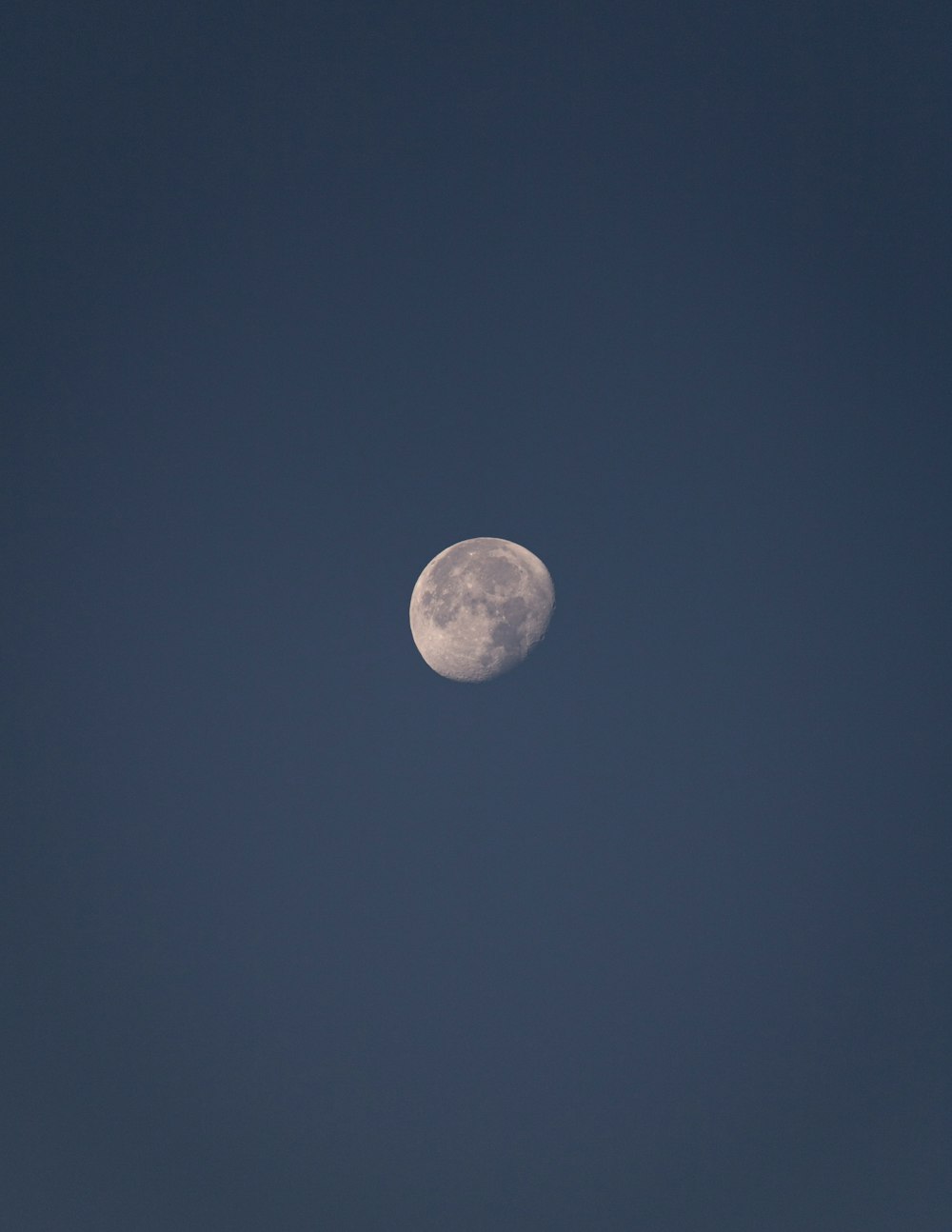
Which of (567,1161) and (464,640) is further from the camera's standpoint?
(567,1161)

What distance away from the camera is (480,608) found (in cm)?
1270

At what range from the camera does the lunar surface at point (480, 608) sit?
500 inches

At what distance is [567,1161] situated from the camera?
1424 centimetres

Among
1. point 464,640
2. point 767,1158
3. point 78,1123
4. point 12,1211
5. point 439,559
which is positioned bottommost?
point 767,1158

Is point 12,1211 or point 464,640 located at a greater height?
point 464,640

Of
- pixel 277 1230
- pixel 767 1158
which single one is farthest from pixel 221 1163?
pixel 767 1158

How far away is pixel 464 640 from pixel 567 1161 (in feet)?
25.6

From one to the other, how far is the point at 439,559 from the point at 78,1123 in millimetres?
9300

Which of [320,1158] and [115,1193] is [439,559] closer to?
[320,1158]

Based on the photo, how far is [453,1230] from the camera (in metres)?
14.3

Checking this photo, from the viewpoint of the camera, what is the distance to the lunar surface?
12.7 meters

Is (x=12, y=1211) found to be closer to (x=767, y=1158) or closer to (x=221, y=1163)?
(x=221, y=1163)

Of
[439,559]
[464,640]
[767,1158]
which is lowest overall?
[767,1158]

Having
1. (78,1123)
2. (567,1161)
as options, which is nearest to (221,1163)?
(78,1123)
